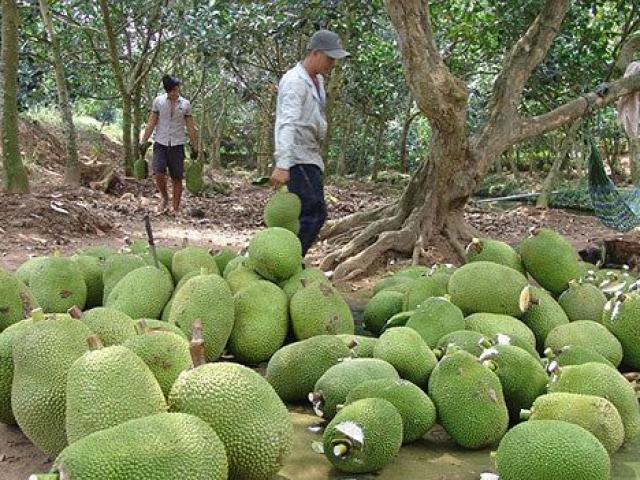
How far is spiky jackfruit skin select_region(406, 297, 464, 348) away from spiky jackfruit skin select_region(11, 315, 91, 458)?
141 cm

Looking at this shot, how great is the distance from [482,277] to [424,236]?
292cm

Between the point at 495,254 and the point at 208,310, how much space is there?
1.59 m

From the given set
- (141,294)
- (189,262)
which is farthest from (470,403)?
(189,262)

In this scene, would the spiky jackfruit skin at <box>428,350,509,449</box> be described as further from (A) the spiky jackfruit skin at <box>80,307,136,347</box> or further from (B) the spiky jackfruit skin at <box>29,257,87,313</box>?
(B) the spiky jackfruit skin at <box>29,257,87,313</box>

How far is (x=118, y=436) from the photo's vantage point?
1578mm

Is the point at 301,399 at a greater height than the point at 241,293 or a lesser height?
lesser

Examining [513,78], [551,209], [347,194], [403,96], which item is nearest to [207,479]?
[513,78]

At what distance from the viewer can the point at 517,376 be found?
2551 mm

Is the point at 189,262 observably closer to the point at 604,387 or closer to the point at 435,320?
the point at 435,320

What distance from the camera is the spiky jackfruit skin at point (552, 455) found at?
1.92 metres

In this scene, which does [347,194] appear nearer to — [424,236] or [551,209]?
[551,209]

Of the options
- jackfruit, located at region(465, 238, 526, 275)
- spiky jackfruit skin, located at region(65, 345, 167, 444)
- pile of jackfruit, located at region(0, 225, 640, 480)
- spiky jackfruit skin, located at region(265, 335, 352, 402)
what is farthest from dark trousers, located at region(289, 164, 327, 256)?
spiky jackfruit skin, located at region(65, 345, 167, 444)

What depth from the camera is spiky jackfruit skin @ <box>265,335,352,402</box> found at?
2738 mm

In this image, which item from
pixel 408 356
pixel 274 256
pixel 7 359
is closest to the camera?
pixel 7 359
